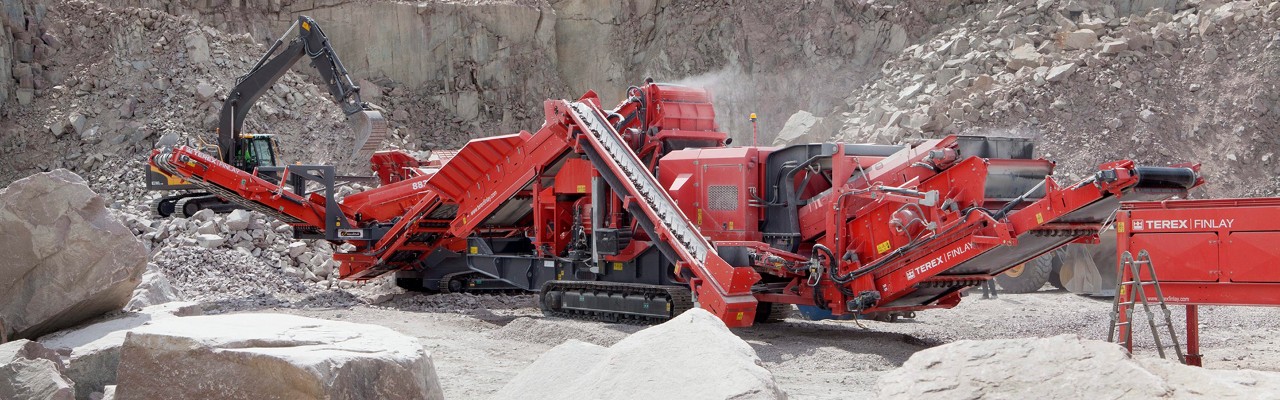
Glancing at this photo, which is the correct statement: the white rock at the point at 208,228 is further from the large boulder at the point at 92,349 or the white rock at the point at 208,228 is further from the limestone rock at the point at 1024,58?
the limestone rock at the point at 1024,58

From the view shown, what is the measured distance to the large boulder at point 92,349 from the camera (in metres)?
7.26

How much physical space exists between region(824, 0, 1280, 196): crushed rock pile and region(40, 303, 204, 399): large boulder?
53.2 ft

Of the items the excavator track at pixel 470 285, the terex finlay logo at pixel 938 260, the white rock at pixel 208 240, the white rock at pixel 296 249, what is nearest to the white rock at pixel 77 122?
the white rock at pixel 296 249

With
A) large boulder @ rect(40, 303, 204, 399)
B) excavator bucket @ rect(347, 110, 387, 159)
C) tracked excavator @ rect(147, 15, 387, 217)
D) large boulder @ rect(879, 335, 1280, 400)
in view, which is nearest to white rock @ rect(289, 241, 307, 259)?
tracked excavator @ rect(147, 15, 387, 217)

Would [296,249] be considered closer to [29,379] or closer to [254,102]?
[254,102]

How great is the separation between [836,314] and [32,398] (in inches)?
282

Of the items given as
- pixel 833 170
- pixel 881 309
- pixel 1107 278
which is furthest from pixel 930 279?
pixel 1107 278

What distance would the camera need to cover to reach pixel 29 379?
6.39m

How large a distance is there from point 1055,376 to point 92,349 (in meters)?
5.69

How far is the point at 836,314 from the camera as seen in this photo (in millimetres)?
11367

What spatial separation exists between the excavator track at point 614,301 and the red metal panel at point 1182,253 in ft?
14.4

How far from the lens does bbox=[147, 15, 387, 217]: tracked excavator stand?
16578 millimetres

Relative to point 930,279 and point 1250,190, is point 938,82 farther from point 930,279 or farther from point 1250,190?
point 930,279

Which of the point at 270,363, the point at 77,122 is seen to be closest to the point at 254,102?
the point at 77,122
